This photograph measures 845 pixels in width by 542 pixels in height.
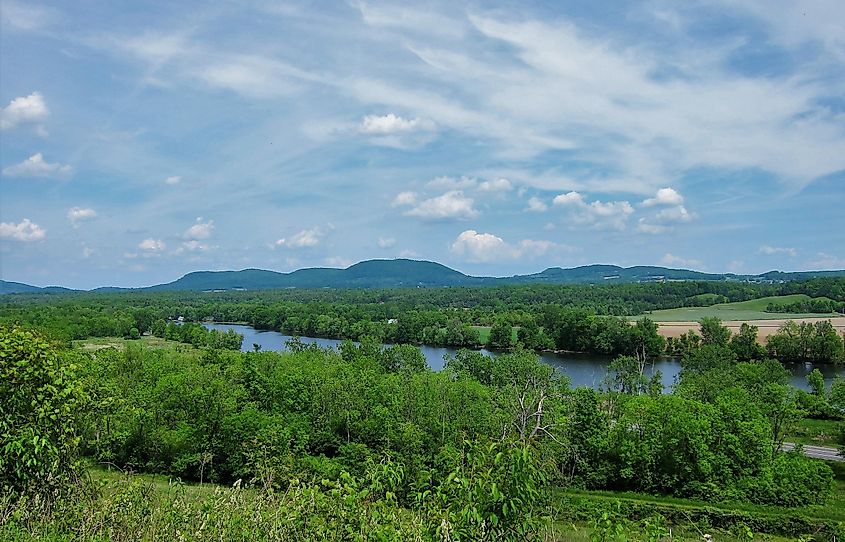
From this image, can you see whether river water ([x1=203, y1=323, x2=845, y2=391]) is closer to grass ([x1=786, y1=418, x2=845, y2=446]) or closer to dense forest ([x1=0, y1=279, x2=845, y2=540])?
dense forest ([x1=0, y1=279, x2=845, y2=540])

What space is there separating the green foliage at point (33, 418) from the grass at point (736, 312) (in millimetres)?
90896

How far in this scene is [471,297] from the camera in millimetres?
144750

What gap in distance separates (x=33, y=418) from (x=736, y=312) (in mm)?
107905

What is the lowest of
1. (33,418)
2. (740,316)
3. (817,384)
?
(817,384)

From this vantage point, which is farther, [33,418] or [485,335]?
[485,335]

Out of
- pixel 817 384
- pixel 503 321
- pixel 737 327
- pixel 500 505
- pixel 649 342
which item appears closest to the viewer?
pixel 500 505

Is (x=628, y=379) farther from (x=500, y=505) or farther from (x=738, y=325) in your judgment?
(x=738, y=325)

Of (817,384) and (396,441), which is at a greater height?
(396,441)

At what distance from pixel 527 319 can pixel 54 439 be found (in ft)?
273

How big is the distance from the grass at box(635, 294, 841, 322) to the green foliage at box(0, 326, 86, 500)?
90896mm

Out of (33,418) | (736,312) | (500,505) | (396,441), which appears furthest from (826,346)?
(33,418)

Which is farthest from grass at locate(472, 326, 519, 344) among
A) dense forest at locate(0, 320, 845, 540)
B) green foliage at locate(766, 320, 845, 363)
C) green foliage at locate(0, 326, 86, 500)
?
green foliage at locate(0, 326, 86, 500)

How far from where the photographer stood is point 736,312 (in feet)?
324

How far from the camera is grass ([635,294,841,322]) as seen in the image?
9050cm
